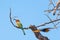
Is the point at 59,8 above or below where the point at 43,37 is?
above

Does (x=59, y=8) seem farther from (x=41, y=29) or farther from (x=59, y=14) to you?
(x=41, y=29)

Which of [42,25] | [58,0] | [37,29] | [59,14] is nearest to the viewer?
[42,25]

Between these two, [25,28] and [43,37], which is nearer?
[43,37]

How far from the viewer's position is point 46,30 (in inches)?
178

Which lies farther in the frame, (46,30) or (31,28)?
(31,28)

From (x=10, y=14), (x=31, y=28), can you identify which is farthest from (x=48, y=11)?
(x=10, y=14)

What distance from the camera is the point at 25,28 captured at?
15.9 ft

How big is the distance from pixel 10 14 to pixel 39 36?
0.94 m

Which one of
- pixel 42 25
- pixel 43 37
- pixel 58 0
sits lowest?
pixel 43 37

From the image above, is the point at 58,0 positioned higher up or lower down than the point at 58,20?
higher up

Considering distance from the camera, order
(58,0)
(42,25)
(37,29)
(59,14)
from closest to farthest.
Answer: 1. (42,25)
2. (37,29)
3. (58,0)
4. (59,14)

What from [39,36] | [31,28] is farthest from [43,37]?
[31,28]

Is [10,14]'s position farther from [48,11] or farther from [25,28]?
[48,11]

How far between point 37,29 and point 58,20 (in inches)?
24.9
